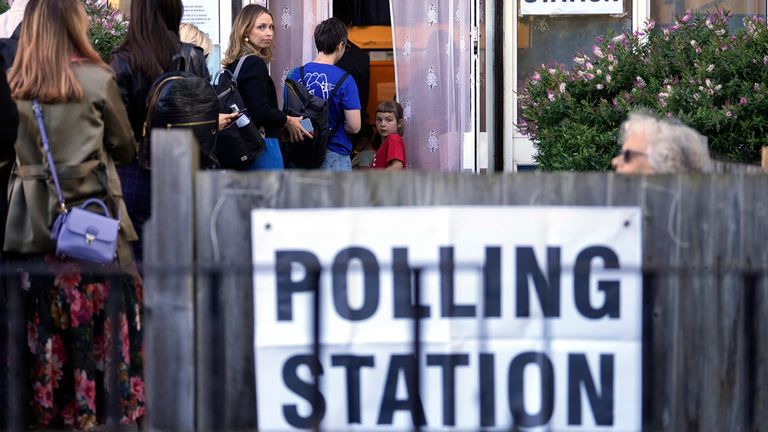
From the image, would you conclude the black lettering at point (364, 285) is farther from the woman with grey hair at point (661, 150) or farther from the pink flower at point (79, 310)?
the pink flower at point (79, 310)

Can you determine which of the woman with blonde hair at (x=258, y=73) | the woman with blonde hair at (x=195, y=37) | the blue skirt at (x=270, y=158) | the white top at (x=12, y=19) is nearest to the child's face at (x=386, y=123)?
the woman with blonde hair at (x=258, y=73)

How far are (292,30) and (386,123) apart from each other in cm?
110

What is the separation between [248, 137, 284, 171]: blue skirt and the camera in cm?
736

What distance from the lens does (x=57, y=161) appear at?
17.4 ft

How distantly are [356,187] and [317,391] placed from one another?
66 centimetres

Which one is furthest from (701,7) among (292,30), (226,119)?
(226,119)

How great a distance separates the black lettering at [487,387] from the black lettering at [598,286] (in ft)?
1.09

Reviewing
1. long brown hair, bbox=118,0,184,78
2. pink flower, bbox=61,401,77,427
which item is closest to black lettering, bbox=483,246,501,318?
pink flower, bbox=61,401,77,427

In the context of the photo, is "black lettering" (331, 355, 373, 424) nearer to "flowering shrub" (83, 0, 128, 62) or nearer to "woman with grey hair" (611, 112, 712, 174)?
"woman with grey hair" (611, 112, 712, 174)

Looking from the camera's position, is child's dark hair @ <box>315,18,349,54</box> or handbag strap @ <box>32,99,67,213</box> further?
child's dark hair @ <box>315,18,349,54</box>

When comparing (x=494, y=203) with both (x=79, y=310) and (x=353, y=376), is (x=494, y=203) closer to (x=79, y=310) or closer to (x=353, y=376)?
(x=353, y=376)

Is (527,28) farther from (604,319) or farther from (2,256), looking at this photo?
(604,319)

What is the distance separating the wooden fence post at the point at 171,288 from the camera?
390 cm

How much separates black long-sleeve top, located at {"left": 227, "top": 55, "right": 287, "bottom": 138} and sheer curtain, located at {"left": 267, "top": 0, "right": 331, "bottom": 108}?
2.30 m
